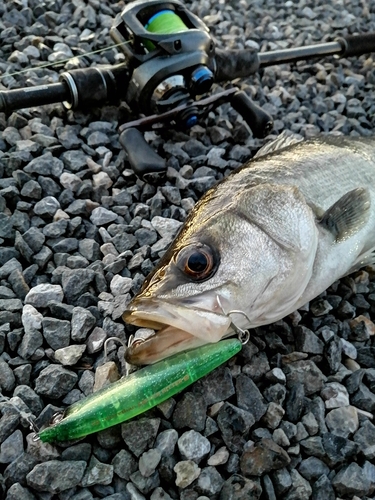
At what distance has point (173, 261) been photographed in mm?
2246

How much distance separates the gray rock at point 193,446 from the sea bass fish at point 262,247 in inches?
12.1

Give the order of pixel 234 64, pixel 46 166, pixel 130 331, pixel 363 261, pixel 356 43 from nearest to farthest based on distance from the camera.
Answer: pixel 130 331, pixel 363 261, pixel 46 166, pixel 234 64, pixel 356 43

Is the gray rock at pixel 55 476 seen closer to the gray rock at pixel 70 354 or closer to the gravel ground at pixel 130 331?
the gravel ground at pixel 130 331

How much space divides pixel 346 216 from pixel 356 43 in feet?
8.20

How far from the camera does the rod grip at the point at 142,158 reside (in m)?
3.23

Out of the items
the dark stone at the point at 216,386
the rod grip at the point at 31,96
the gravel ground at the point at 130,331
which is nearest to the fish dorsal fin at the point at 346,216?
the gravel ground at the point at 130,331

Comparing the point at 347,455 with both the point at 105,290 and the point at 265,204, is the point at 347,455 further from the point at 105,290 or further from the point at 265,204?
the point at 105,290

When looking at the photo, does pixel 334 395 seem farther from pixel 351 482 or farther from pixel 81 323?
pixel 81 323

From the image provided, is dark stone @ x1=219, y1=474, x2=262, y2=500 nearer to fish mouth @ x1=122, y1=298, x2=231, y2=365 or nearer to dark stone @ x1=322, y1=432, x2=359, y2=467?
dark stone @ x1=322, y1=432, x2=359, y2=467

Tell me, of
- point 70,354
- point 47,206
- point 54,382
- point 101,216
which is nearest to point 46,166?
point 47,206

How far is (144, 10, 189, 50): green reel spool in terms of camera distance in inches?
139

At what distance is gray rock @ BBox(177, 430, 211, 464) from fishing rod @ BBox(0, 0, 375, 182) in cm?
156

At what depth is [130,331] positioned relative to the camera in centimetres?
250

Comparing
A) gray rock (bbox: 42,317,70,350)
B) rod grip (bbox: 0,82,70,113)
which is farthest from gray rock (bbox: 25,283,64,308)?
rod grip (bbox: 0,82,70,113)
